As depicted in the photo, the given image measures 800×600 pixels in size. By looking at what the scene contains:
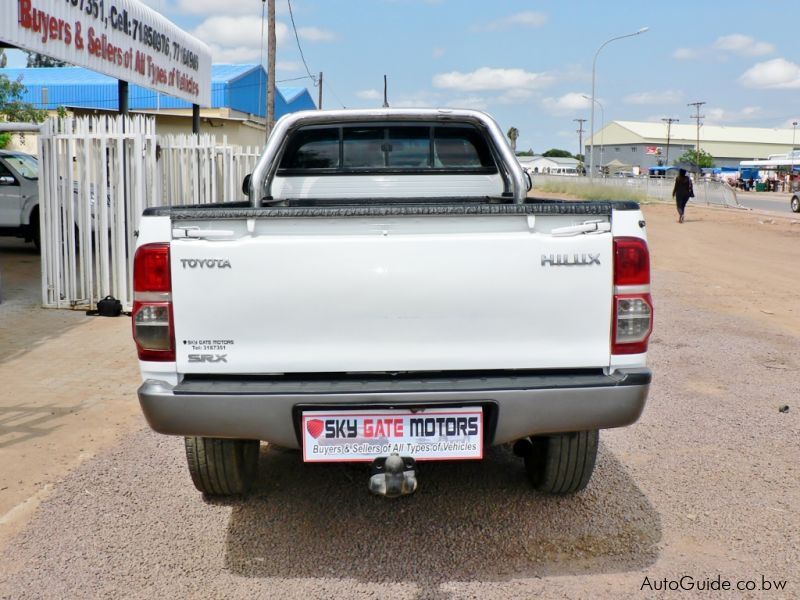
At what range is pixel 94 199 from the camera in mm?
9102

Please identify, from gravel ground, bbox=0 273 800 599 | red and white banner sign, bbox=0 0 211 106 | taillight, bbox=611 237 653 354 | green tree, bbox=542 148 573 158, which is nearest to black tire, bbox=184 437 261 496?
gravel ground, bbox=0 273 800 599

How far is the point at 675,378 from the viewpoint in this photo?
22.0 feet

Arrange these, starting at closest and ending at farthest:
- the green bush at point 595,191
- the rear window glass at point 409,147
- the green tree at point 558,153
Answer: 1. the rear window glass at point 409,147
2. the green bush at point 595,191
3. the green tree at point 558,153

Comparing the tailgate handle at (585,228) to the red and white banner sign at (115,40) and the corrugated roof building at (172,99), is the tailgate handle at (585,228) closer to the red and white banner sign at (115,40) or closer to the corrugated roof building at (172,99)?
the red and white banner sign at (115,40)

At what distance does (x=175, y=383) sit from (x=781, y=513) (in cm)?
288

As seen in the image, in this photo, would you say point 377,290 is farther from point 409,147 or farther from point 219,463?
point 409,147

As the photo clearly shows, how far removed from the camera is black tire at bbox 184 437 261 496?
3725 mm

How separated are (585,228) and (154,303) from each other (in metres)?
1.68

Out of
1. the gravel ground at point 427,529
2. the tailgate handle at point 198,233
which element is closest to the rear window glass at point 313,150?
the gravel ground at point 427,529

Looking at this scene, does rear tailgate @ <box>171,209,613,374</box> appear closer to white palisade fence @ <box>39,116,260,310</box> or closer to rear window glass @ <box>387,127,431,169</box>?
rear window glass @ <box>387,127,431,169</box>

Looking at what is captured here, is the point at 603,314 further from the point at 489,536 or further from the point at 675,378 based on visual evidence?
the point at 675,378

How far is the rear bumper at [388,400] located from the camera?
3123 millimetres

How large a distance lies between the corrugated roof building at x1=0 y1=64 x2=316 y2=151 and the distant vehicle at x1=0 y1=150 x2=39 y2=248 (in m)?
12.6

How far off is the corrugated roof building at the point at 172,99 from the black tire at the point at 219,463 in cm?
2390
